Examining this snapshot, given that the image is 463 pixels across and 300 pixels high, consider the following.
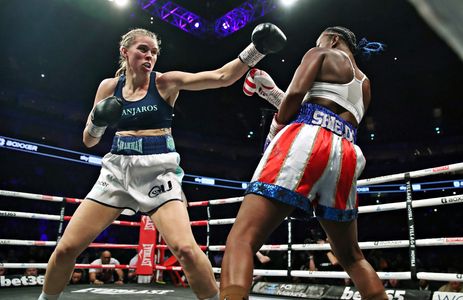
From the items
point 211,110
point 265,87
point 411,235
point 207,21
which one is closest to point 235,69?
point 265,87

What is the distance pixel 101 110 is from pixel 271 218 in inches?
40.0

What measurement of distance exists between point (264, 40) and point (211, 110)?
12982 millimetres

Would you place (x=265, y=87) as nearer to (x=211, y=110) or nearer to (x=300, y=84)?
(x=300, y=84)

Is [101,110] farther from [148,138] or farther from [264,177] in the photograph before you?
[264,177]

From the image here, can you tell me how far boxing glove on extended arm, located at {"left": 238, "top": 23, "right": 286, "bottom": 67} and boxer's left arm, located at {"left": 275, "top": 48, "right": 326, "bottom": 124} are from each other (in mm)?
324

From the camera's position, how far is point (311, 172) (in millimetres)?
1329

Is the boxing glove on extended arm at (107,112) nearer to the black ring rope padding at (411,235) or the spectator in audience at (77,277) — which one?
the black ring rope padding at (411,235)

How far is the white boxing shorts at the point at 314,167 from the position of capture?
1305 mm

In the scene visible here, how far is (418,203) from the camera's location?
2.83m

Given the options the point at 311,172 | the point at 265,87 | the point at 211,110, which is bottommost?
the point at 311,172

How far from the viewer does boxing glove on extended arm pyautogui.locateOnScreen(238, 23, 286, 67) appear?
1731 mm

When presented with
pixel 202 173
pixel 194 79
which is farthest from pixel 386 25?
pixel 194 79

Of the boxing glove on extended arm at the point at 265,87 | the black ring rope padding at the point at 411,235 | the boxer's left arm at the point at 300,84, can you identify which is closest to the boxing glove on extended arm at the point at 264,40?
the boxing glove on extended arm at the point at 265,87

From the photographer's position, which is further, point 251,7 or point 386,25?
point 386,25
